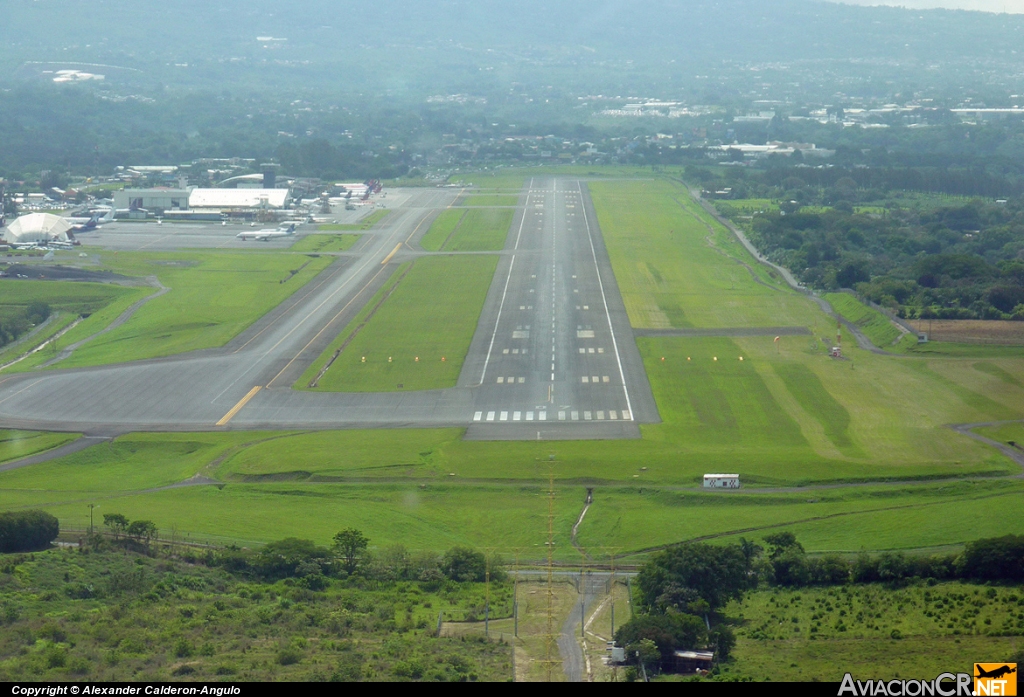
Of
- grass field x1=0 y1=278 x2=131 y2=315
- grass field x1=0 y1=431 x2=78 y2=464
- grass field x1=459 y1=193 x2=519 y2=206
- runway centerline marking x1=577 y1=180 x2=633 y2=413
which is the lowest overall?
grass field x1=0 y1=431 x2=78 y2=464

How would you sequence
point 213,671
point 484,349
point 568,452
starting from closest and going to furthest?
point 213,671 → point 568,452 → point 484,349

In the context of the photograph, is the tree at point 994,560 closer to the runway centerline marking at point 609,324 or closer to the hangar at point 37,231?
the runway centerline marking at point 609,324

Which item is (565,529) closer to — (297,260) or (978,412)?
(978,412)

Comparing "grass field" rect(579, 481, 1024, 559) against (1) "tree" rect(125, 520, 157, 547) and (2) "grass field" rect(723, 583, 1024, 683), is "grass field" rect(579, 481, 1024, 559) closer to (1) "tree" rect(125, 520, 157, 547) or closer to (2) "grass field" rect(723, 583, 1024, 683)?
(2) "grass field" rect(723, 583, 1024, 683)

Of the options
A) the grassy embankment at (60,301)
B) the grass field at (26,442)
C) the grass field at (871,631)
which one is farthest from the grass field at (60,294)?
Result: the grass field at (871,631)

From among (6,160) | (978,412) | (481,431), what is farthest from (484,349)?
(6,160)

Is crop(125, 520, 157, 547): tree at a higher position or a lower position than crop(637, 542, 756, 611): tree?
lower

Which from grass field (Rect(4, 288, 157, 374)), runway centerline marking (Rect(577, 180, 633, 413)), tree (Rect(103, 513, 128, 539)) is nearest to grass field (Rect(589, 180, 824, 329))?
runway centerline marking (Rect(577, 180, 633, 413))
